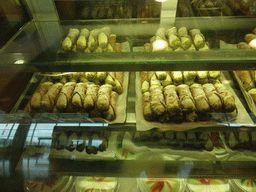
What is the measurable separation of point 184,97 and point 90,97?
2.16 feet

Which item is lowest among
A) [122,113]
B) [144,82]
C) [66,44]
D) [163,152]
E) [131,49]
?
[163,152]

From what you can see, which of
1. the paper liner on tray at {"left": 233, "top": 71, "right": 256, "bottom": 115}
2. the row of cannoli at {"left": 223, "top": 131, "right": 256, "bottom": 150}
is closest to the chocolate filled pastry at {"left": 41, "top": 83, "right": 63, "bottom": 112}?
the row of cannoli at {"left": 223, "top": 131, "right": 256, "bottom": 150}

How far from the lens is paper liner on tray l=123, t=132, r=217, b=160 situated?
1.43 meters

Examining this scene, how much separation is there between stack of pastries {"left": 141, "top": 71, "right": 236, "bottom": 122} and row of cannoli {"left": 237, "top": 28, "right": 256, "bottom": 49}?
253 millimetres

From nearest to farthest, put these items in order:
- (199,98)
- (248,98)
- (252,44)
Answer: (252,44) < (199,98) < (248,98)

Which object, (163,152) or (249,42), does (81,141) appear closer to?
(163,152)

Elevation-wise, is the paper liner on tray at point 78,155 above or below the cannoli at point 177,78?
below

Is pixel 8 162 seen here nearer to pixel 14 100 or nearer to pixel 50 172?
pixel 50 172

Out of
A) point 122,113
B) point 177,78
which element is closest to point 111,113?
point 122,113

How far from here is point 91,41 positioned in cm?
153

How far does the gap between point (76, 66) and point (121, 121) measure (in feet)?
1.62

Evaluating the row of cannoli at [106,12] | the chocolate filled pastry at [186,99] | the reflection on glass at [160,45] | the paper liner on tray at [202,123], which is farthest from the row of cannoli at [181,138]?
the row of cannoli at [106,12]

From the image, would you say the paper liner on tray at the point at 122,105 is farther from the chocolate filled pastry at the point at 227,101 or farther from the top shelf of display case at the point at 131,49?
the chocolate filled pastry at the point at 227,101

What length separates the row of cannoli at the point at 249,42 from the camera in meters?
1.26
